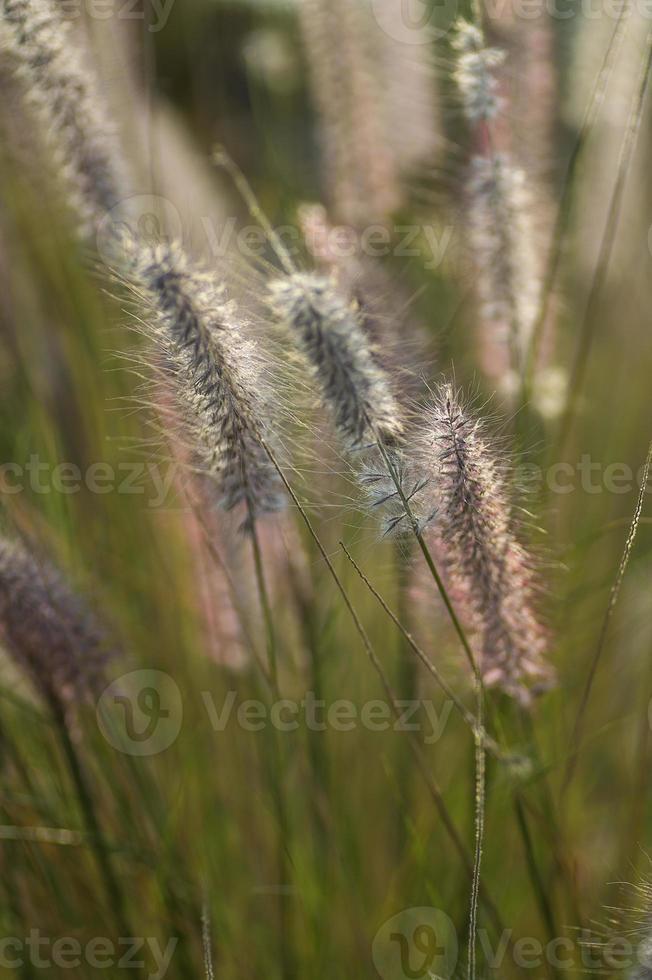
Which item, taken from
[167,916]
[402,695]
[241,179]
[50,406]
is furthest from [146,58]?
[167,916]

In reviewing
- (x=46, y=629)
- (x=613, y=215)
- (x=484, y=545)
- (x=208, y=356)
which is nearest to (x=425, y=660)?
(x=484, y=545)

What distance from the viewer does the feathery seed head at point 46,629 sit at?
0.95 m

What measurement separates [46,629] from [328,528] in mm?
503

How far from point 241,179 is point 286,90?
1.12 meters

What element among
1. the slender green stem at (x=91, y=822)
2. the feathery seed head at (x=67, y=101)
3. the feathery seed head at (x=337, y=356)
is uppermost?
the feathery seed head at (x=67, y=101)

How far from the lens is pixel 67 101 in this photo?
1.05m

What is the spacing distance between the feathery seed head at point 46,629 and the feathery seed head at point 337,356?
44cm

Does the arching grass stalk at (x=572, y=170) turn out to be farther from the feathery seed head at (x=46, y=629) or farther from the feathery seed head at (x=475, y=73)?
the feathery seed head at (x=46, y=629)

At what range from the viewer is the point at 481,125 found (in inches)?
42.9

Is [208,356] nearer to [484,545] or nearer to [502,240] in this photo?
[484,545]

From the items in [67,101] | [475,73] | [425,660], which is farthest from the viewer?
[67,101]

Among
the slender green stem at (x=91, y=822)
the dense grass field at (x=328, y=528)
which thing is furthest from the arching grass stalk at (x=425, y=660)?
the slender green stem at (x=91, y=822)

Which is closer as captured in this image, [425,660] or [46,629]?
[425,660]

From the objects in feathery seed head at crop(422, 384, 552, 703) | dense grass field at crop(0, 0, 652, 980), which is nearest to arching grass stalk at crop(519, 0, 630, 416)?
dense grass field at crop(0, 0, 652, 980)
